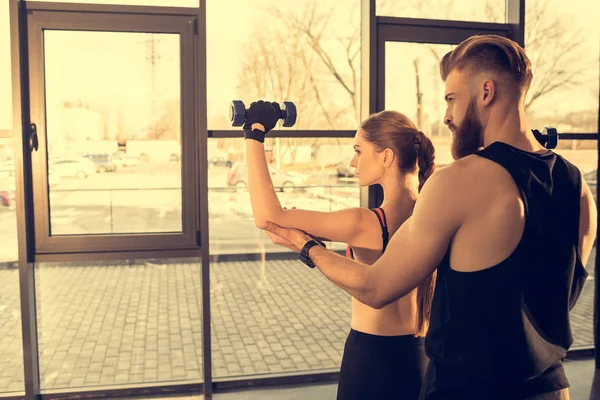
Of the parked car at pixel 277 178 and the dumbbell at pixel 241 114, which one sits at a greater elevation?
the dumbbell at pixel 241 114

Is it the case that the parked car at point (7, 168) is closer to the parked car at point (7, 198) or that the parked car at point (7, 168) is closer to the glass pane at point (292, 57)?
the parked car at point (7, 198)

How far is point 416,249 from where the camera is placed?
99cm

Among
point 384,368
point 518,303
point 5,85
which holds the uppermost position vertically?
point 5,85

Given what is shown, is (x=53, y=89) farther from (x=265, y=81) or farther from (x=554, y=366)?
(x=554, y=366)

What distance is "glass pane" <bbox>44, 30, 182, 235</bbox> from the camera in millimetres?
2605

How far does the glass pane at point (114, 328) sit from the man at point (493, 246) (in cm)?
209

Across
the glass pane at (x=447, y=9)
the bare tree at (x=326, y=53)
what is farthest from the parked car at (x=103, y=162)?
the glass pane at (x=447, y=9)

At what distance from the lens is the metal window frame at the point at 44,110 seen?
99.3 inches

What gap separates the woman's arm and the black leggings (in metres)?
0.27

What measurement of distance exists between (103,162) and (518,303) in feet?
7.28

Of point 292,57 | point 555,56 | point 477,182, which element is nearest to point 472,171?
point 477,182

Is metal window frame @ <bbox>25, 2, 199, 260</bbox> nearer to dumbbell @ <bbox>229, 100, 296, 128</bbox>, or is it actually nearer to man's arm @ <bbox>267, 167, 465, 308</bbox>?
dumbbell @ <bbox>229, 100, 296, 128</bbox>

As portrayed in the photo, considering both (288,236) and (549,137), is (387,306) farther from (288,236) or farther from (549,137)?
(549,137)

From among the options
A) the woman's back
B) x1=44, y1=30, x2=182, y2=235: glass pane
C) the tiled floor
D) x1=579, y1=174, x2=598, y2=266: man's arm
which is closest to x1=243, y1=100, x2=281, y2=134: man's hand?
the woman's back
